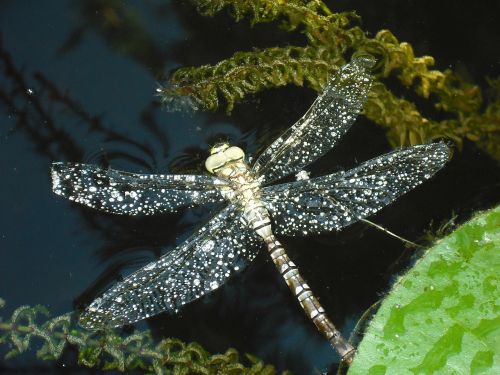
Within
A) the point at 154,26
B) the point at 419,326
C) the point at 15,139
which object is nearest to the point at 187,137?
the point at 154,26

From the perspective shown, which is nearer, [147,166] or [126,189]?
[126,189]

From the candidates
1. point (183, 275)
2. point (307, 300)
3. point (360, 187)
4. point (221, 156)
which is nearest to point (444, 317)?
point (307, 300)

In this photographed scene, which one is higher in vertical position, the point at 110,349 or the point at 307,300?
the point at 110,349

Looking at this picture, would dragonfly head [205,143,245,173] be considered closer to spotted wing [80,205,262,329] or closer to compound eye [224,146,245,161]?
compound eye [224,146,245,161]

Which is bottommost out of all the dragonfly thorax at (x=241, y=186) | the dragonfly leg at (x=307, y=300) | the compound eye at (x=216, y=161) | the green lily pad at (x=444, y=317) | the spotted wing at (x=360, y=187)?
the green lily pad at (x=444, y=317)

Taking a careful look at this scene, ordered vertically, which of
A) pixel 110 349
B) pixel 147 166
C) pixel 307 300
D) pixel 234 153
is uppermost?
pixel 147 166

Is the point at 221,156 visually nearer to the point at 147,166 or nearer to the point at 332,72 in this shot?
the point at 147,166

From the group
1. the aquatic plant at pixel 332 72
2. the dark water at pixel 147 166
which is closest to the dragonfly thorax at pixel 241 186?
the dark water at pixel 147 166

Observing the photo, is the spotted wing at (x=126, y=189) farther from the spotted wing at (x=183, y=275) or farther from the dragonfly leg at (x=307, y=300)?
the dragonfly leg at (x=307, y=300)
